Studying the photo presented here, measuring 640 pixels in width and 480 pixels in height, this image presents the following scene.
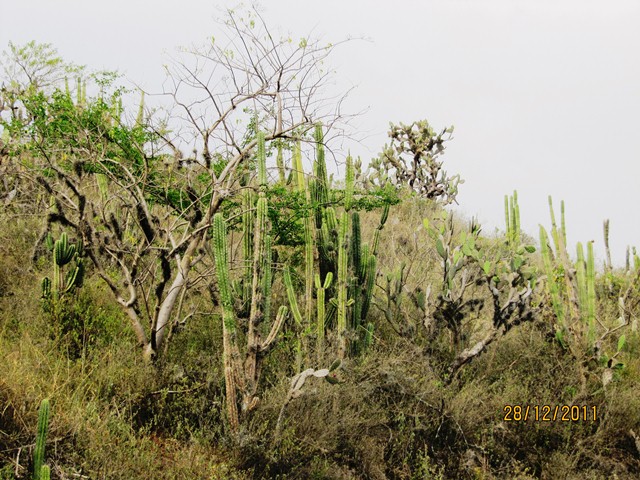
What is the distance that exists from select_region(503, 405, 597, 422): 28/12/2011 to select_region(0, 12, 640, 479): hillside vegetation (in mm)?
20

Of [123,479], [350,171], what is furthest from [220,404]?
[350,171]

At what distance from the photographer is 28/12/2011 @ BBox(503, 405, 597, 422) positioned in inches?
229

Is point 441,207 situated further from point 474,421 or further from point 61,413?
point 61,413

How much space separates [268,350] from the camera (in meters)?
4.94

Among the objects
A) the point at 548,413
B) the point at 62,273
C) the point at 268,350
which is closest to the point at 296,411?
the point at 268,350

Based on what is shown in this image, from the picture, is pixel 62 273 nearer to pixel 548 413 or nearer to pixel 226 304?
pixel 226 304

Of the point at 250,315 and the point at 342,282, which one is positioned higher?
the point at 342,282

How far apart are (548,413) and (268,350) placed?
10.0 feet

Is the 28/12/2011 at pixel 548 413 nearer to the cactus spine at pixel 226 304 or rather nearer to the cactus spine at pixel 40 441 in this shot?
the cactus spine at pixel 226 304

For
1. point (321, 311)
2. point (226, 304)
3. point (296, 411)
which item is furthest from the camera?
point (321, 311)

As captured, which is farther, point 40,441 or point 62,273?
point 62,273

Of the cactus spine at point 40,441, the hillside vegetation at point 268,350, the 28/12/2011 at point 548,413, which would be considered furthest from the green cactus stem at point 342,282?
the cactus spine at point 40,441

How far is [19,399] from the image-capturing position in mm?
4281

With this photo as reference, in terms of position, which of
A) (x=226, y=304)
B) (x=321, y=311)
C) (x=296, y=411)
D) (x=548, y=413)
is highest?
(x=226, y=304)
